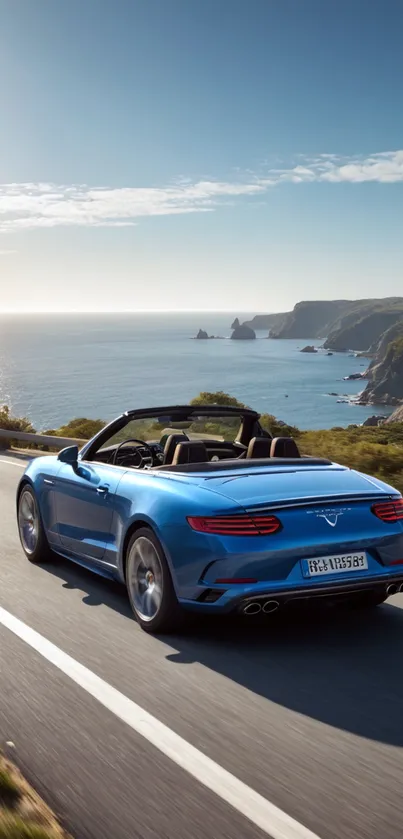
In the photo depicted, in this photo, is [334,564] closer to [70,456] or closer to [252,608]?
[252,608]

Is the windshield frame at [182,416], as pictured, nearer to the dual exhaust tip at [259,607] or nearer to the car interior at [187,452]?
the car interior at [187,452]

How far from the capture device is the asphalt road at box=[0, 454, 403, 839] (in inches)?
128

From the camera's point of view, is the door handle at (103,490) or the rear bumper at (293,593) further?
the door handle at (103,490)

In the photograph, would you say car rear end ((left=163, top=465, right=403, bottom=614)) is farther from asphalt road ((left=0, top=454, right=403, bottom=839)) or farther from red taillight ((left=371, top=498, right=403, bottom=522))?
asphalt road ((left=0, top=454, right=403, bottom=839))

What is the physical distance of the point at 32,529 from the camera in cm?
819

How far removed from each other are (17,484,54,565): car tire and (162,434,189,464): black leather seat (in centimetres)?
187

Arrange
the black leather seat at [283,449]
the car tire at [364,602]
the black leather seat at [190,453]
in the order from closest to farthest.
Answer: the black leather seat at [190,453] < the car tire at [364,602] < the black leather seat at [283,449]

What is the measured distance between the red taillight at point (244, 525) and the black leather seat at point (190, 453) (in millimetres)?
929

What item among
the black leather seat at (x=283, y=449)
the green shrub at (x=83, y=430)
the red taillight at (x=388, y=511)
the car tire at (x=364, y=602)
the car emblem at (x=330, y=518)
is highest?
the black leather seat at (x=283, y=449)

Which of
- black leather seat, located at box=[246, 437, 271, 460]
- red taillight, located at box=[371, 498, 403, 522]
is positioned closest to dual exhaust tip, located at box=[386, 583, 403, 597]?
red taillight, located at box=[371, 498, 403, 522]

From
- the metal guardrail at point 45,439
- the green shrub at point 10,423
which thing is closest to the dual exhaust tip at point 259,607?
the metal guardrail at point 45,439

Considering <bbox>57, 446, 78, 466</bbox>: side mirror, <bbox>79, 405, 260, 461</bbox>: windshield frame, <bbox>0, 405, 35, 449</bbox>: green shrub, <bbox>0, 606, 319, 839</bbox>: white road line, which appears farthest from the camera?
<bbox>0, 405, 35, 449</bbox>: green shrub

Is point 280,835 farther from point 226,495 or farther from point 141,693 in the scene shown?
point 226,495

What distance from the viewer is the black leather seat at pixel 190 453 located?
6160 mm
